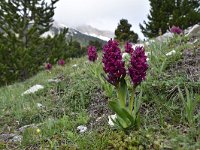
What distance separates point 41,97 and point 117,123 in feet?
11.0

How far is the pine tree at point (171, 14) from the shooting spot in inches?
1046

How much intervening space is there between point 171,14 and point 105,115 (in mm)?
24562

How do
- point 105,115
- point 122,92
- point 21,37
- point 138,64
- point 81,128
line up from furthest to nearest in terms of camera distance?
1. point 21,37
2. point 105,115
3. point 81,128
4. point 122,92
5. point 138,64

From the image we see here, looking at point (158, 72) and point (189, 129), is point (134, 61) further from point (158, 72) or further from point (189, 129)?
point (158, 72)

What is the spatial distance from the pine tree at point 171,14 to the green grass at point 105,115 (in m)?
20.7

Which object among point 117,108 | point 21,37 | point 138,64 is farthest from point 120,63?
point 21,37

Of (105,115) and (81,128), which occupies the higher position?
(105,115)

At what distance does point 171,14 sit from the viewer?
2798 cm

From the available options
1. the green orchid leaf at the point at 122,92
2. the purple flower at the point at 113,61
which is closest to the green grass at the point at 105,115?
the green orchid leaf at the point at 122,92

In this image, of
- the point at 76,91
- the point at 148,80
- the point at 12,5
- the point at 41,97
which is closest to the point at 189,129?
the point at 148,80

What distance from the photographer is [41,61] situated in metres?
18.4

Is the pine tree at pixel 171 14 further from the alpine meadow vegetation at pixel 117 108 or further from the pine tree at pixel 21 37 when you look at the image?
the alpine meadow vegetation at pixel 117 108

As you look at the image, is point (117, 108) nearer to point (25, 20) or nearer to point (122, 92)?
point (122, 92)

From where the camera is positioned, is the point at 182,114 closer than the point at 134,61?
No
